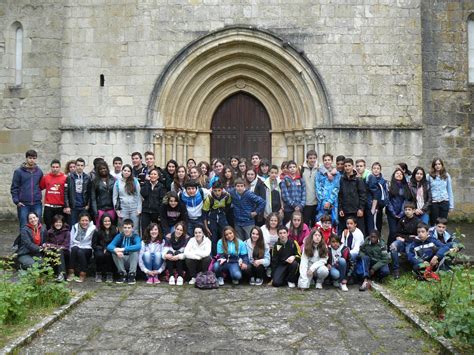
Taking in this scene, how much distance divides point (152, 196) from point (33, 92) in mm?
6178

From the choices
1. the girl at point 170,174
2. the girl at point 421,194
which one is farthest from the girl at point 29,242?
the girl at point 421,194

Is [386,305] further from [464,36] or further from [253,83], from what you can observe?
[464,36]

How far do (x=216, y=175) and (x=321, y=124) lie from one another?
3311 mm

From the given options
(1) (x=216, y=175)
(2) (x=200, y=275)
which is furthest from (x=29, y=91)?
(2) (x=200, y=275)

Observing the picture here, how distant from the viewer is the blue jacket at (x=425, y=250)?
7.12 m

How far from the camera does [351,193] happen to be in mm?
7734

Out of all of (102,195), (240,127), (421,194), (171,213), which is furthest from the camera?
(240,127)

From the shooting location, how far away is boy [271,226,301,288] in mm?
7086

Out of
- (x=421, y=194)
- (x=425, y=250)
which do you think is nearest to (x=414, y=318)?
(x=425, y=250)

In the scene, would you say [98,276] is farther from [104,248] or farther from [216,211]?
[216,211]

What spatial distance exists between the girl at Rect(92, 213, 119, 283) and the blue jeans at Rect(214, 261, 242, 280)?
1451 mm

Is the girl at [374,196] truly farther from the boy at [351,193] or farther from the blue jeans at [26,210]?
the blue jeans at [26,210]

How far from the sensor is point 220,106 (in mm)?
11766

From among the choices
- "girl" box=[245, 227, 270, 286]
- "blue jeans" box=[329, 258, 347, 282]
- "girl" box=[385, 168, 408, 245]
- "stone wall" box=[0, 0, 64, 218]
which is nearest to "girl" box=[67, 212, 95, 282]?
"girl" box=[245, 227, 270, 286]
